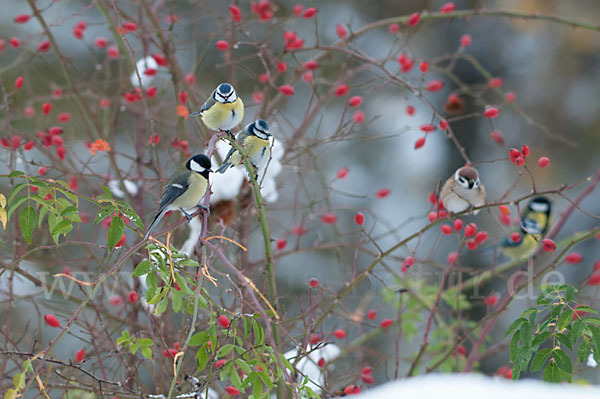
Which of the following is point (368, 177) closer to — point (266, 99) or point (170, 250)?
point (266, 99)

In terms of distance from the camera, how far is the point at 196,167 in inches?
46.5

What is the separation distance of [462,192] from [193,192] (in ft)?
3.21

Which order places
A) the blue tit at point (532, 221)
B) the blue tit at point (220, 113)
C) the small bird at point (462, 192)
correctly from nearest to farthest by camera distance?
the blue tit at point (220, 113)
the small bird at point (462, 192)
the blue tit at point (532, 221)

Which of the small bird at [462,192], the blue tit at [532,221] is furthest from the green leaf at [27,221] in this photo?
the blue tit at [532,221]

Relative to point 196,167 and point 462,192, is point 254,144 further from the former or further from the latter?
point 462,192

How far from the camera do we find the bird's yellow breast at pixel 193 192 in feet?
3.89

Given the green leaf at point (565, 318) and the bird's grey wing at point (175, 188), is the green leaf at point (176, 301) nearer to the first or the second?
the bird's grey wing at point (175, 188)

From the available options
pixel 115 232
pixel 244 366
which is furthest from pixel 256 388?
pixel 115 232

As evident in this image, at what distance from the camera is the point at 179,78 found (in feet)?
5.40

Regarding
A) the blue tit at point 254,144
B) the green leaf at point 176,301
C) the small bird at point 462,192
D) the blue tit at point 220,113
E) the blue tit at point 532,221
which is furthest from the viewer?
the blue tit at point 532,221

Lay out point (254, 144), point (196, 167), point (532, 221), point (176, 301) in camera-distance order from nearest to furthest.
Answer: point (176, 301), point (196, 167), point (254, 144), point (532, 221)

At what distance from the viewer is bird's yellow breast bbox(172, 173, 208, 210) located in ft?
3.89

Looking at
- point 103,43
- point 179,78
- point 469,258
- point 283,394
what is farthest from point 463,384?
point 469,258

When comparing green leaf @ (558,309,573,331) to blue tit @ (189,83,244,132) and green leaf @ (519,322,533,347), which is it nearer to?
green leaf @ (519,322,533,347)
